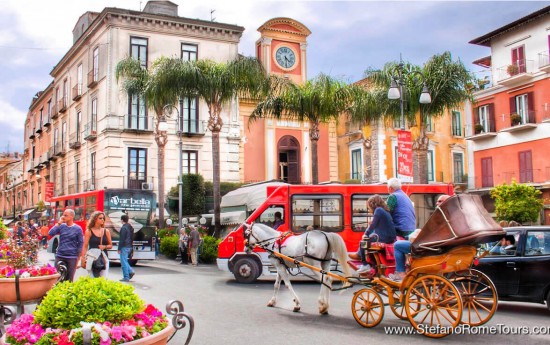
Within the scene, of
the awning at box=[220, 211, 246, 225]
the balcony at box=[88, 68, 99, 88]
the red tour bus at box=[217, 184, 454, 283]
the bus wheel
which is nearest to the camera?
the bus wheel

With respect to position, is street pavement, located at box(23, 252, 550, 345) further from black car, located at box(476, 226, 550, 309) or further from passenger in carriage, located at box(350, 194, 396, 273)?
passenger in carriage, located at box(350, 194, 396, 273)

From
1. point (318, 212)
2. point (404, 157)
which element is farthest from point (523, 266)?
point (404, 157)

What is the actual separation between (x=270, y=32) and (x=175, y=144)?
10507 millimetres

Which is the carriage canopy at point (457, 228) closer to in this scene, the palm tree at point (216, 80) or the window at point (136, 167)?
the palm tree at point (216, 80)

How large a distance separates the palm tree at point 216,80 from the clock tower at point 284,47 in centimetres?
1481

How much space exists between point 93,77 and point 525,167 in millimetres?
29012

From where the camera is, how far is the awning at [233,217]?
68.7ft

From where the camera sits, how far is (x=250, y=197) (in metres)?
20.5

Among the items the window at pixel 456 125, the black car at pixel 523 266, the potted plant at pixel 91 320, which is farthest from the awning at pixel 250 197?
the window at pixel 456 125

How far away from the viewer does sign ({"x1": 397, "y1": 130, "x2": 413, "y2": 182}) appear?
57.5 feet

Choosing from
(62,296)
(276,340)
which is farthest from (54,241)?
(62,296)

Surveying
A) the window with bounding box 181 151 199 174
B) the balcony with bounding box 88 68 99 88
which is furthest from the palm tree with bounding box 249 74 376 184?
the balcony with bounding box 88 68 99 88

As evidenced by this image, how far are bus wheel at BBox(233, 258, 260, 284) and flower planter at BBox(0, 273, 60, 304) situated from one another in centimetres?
866

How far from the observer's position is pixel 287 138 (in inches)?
1594
